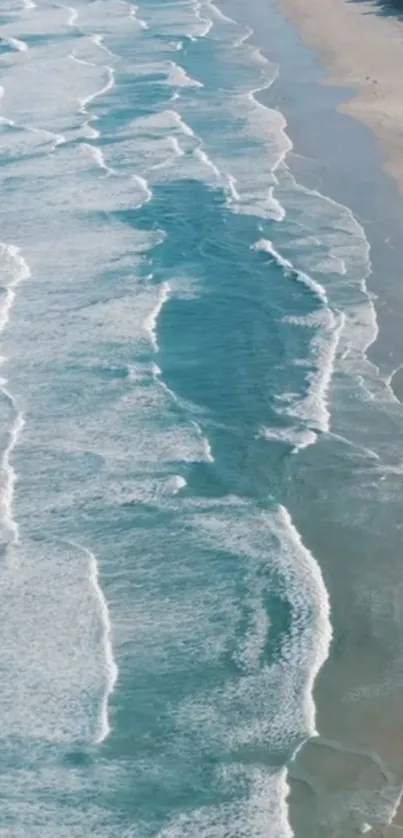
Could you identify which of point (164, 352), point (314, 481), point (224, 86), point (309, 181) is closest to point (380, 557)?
Answer: point (314, 481)

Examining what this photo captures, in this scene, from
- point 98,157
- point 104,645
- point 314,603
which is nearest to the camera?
point 104,645

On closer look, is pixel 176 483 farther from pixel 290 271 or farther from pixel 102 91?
pixel 102 91

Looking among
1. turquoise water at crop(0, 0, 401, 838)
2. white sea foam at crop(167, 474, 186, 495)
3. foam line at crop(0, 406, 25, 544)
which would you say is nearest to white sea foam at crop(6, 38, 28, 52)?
turquoise water at crop(0, 0, 401, 838)

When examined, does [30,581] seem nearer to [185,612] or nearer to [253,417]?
[185,612]

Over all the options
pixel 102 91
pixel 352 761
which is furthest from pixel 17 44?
pixel 352 761

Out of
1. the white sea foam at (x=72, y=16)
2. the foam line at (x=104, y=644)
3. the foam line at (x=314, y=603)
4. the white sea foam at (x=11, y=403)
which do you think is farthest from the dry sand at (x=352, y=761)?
the white sea foam at (x=72, y=16)

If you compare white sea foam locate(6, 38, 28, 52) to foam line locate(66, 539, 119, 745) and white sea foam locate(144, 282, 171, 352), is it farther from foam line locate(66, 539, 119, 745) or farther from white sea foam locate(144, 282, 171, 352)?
foam line locate(66, 539, 119, 745)
